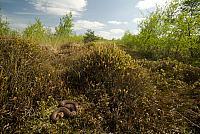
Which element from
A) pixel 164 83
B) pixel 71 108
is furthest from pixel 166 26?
pixel 71 108

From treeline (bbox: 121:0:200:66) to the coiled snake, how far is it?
10186 mm

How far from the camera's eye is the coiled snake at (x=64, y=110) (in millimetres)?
5801

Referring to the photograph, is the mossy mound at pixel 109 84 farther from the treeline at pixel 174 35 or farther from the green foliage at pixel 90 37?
the green foliage at pixel 90 37

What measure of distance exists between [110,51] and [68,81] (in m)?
1.60

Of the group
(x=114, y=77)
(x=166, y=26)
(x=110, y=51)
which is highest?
(x=166, y=26)

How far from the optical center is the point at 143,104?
669 centimetres

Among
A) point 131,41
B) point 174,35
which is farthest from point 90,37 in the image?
point 174,35

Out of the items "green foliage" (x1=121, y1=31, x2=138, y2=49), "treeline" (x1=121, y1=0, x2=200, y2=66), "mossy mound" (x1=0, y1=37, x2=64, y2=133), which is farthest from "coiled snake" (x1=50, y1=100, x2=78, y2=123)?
"green foliage" (x1=121, y1=31, x2=138, y2=49)

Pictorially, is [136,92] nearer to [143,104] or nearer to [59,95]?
[143,104]

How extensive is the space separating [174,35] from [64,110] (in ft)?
43.4

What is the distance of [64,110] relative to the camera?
5.99 m

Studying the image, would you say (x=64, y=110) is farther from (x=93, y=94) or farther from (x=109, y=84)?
(x=109, y=84)

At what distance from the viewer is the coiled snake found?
5.80 metres

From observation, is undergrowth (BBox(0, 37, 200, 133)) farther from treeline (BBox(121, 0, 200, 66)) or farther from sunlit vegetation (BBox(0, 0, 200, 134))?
treeline (BBox(121, 0, 200, 66))
